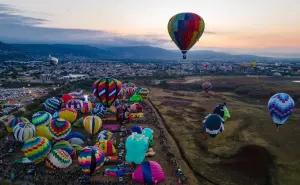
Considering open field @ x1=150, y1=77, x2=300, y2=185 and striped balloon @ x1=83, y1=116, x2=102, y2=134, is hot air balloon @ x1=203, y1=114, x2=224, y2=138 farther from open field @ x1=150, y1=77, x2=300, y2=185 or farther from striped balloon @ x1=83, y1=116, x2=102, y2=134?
striped balloon @ x1=83, y1=116, x2=102, y2=134

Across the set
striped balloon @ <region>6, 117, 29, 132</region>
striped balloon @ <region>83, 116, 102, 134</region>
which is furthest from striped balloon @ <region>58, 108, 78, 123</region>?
striped balloon @ <region>83, 116, 102, 134</region>

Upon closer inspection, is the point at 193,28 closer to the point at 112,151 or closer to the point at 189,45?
the point at 189,45

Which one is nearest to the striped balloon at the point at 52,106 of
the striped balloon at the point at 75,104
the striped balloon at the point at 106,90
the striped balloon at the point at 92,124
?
the striped balloon at the point at 75,104

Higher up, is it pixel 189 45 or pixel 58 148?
pixel 189 45

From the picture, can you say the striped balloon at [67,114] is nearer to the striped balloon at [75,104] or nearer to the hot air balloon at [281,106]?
the striped balloon at [75,104]

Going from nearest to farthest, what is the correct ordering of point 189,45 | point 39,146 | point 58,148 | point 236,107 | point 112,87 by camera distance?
point 39,146, point 58,148, point 112,87, point 189,45, point 236,107

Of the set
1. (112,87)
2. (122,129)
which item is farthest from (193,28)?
(122,129)
